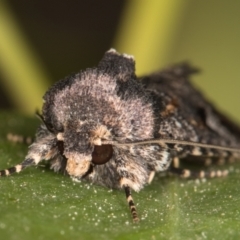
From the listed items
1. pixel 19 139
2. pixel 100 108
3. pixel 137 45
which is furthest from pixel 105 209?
pixel 137 45

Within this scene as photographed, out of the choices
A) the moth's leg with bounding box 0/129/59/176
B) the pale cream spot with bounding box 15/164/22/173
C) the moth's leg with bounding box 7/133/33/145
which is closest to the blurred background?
the moth's leg with bounding box 7/133/33/145

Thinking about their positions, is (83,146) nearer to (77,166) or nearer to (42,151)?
(77,166)

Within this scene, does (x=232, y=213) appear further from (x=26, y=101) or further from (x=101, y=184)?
(x=26, y=101)

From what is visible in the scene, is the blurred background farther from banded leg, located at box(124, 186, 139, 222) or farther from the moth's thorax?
banded leg, located at box(124, 186, 139, 222)

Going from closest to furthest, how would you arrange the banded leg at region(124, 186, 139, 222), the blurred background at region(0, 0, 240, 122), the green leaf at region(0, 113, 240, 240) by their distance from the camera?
the green leaf at region(0, 113, 240, 240)
the banded leg at region(124, 186, 139, 222)
the blurred background at region(0, 0, 240, 122)

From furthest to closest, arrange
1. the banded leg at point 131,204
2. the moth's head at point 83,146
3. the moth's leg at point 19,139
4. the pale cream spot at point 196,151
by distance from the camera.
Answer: the moth's leg at point 19,139, the pale cream spot at point 196,151, the moth's head at point 83,146, the banded leg at point 131,204

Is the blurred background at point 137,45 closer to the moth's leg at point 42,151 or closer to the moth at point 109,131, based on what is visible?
the moth at point 109,131

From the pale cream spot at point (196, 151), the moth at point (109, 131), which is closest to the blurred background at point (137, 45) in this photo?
the pale cream spot at point (196, 151)

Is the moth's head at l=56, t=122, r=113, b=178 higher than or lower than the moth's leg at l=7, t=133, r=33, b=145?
higher
